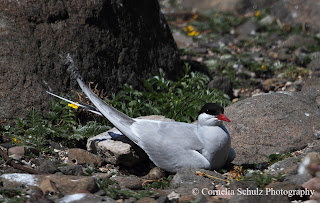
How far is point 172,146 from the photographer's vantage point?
431cm

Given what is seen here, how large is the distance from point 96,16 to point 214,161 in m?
2.54

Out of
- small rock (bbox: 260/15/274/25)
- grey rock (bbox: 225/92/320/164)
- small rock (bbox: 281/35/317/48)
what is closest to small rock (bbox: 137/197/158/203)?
grey rock (bbox: 225/92/320/164)

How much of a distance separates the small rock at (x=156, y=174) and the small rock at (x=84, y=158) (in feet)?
1.86

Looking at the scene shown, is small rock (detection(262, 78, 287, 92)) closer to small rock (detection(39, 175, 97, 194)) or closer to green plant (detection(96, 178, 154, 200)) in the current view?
green plant (detection(96, 178, 154, 200))

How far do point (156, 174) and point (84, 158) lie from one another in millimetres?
794

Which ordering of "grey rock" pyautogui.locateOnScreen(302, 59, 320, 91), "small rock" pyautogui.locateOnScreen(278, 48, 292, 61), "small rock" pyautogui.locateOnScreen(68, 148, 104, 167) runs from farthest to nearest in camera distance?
"small rock" pyautogui.locateOnScreen(278, 48, 292, 61) < "grey rock" pyautogui.locateOnScreen(302, 59, 320, 91) < "small rock" pyautogui.locateOnScreen(68, 148, 104, 167)

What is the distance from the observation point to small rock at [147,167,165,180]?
4383 mm

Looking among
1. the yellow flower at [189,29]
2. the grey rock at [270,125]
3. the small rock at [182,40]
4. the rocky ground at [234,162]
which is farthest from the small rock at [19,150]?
the yellow flower at [189,29]

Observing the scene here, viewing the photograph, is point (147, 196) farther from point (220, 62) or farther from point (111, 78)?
point (220, 62)

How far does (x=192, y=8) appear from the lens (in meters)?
13.0

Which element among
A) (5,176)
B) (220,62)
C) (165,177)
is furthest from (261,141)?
(220,62)

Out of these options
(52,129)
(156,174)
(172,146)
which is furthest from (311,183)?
(52,129)

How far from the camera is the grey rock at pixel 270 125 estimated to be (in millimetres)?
4855

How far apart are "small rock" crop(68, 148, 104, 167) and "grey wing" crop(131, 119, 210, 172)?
549mm
